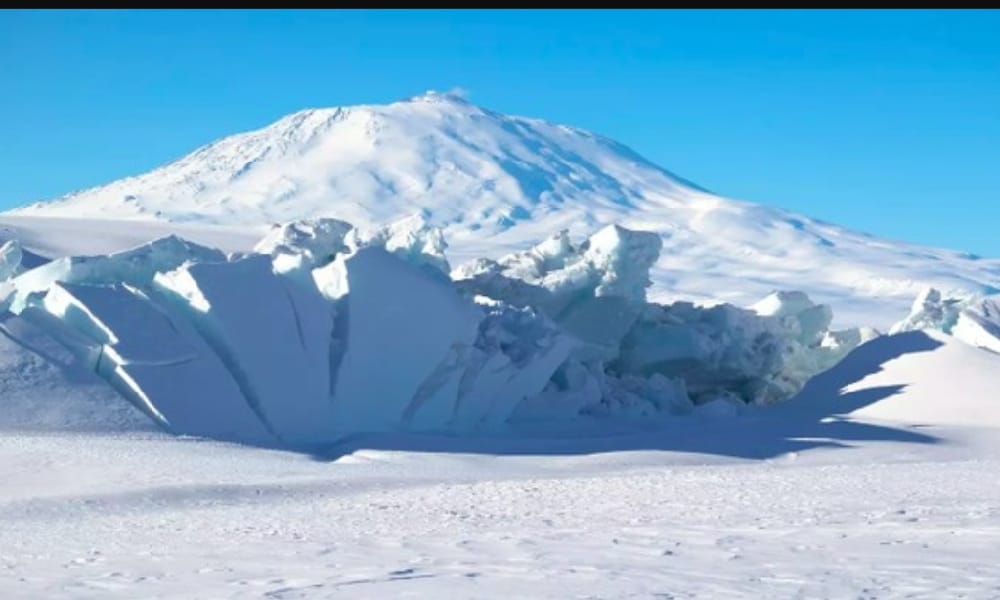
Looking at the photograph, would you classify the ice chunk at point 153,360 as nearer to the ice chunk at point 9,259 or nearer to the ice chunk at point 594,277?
the ice chunk at point 9,259

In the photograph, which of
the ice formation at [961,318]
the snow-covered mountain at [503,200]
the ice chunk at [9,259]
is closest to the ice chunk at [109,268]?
the ice chunk at [9,259]

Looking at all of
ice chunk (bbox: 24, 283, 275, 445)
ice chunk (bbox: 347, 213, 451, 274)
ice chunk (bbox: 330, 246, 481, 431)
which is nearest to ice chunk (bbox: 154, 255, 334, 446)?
ice chunk (bbox: 24, 283, 275, 445)

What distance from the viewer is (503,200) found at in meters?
80.4

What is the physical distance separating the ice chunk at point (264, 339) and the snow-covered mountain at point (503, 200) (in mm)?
44191

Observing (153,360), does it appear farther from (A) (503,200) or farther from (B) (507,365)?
(A) (503,200)

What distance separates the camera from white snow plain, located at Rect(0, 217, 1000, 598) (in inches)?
247

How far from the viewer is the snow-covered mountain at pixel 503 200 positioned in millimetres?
68750

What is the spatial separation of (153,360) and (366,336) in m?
2.37

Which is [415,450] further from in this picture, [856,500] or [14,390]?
[856,500]

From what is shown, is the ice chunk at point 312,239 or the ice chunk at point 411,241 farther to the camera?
the ice chunk at point 411,241

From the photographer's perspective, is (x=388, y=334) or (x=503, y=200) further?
(x=503, y=200)

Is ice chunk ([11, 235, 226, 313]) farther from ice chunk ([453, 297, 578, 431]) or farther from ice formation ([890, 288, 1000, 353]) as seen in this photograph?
ice formation ([890, 288, 1000, 353])

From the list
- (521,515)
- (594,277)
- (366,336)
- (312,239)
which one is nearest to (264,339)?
(366,336)

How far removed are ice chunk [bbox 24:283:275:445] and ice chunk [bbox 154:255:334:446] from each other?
241 millimetres
